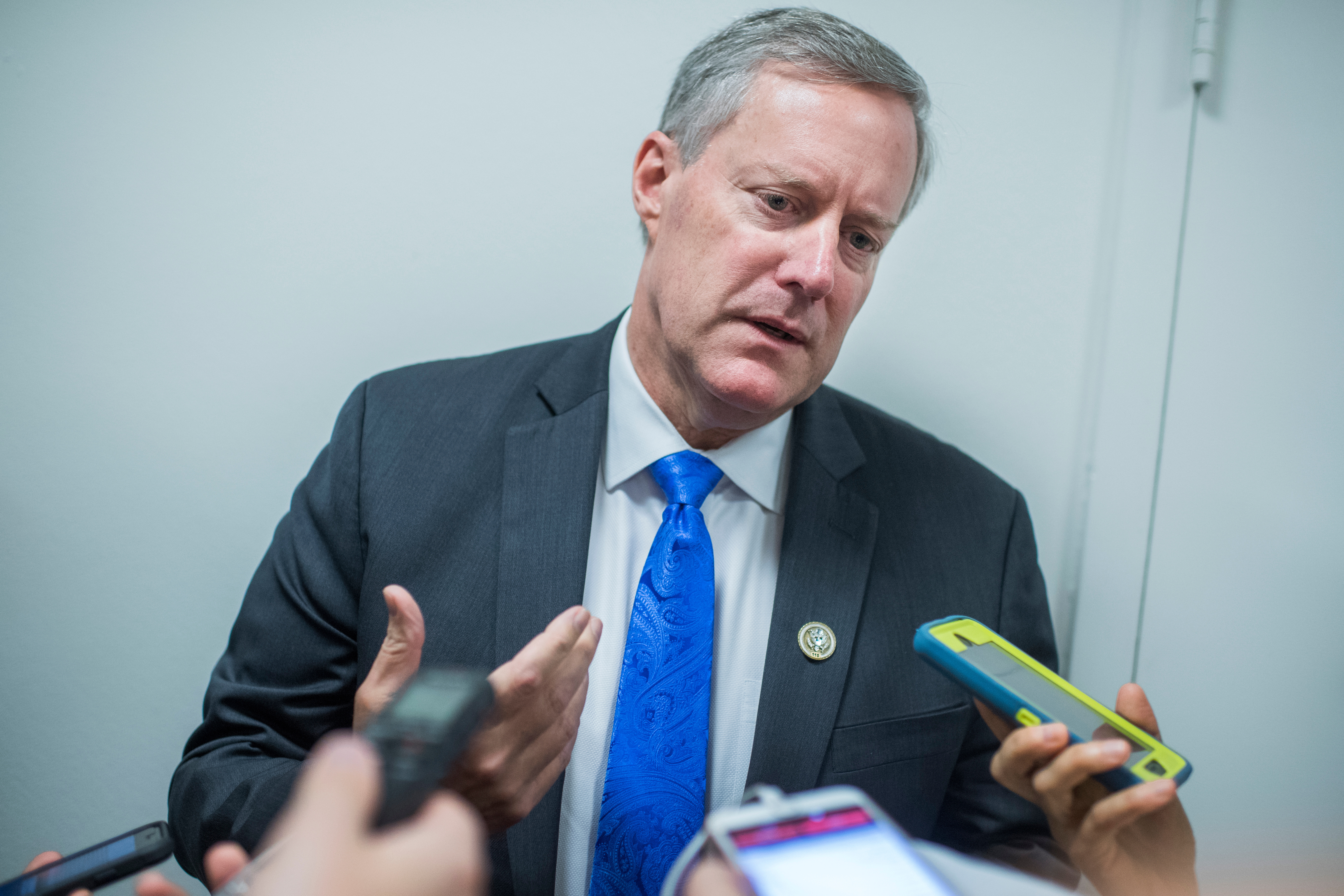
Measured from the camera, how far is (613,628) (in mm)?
1166

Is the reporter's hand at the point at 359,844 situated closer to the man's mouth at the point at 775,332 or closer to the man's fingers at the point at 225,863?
the man's fingers at the point at 225,863

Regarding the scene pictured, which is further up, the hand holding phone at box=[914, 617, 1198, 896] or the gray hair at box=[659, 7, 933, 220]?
the gray hair at box=[659, 7, 933, 220]

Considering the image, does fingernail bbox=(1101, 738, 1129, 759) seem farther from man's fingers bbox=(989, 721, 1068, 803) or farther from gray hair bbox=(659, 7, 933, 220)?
gray hair bbox=(659, 7, 933, 220)

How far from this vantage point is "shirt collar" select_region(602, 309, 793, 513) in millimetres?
1260

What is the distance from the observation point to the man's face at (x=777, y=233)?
115 centimetres

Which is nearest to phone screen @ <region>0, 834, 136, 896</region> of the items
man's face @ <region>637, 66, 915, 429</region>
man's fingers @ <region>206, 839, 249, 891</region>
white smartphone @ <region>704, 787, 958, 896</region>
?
man's fingers @ <region>206, 839, 249, 891</region>

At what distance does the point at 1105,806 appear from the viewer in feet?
2.72

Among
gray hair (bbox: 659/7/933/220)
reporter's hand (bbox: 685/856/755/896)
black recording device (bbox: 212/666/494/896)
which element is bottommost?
reporter's hand (bbox: 685/856/755/896)

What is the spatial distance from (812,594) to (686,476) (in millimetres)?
254

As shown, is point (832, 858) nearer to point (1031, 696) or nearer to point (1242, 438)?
point (1031, 696)

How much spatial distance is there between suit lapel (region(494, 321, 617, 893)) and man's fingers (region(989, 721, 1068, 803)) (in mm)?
560

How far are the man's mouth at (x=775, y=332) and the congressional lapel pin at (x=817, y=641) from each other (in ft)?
1.34

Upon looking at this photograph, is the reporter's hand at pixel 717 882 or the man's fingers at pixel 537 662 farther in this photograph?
the man's fingers at pixel 537 662

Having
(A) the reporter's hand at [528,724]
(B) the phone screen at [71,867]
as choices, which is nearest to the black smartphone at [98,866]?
(B) the phone screen at [71,867]
